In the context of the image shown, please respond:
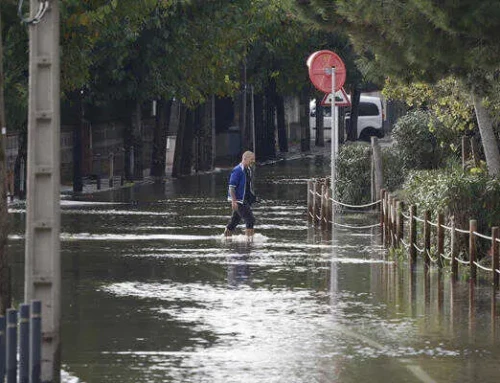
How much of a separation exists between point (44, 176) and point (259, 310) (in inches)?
233

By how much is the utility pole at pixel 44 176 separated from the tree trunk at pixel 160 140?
36.4 meters

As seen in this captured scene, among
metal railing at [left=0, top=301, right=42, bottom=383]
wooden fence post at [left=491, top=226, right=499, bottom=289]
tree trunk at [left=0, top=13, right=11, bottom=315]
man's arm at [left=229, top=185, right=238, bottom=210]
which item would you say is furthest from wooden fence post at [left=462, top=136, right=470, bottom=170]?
metal railing at [left=0, top=301, right=42, bottom=383]

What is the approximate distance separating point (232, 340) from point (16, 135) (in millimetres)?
27268

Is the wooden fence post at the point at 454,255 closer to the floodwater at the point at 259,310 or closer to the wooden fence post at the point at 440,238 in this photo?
the floodwater at the point at 259,310

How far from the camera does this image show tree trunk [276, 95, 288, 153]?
65.6m

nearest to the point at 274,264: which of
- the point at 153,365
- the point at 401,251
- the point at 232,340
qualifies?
the point at 401,251

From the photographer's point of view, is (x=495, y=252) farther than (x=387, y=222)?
No

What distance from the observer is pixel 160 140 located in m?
48.6

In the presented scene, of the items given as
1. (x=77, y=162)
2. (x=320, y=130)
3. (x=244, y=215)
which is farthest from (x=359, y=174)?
(x=320, y=130)

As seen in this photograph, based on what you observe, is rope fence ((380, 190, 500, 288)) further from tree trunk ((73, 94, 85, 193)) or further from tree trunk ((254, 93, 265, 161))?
tree trunk ((254, 93, 265, 161))

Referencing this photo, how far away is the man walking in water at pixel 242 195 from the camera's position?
26.4m

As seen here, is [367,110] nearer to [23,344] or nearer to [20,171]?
[20,171]

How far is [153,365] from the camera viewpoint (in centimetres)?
1359

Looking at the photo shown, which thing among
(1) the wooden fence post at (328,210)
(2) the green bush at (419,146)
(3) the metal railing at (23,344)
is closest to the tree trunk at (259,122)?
(2) the green bush at (419,146)
